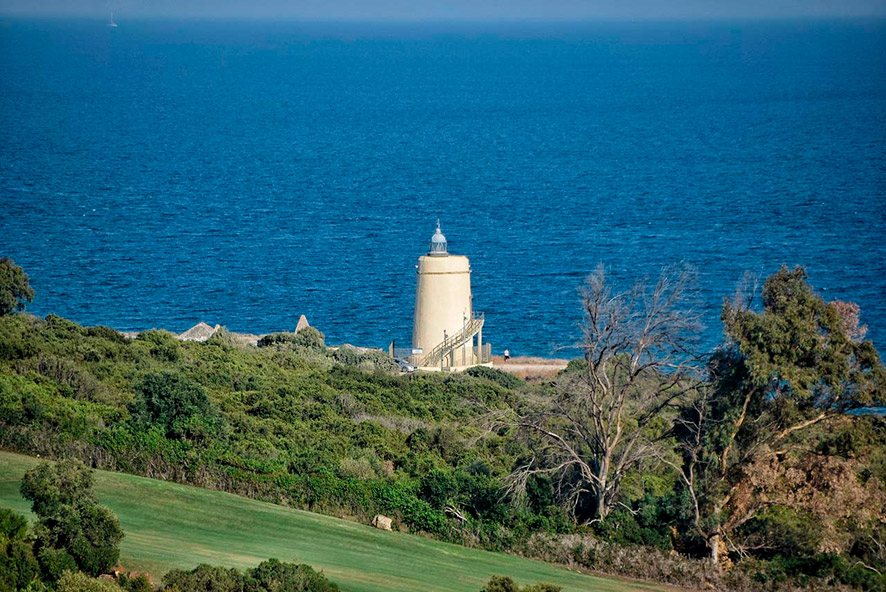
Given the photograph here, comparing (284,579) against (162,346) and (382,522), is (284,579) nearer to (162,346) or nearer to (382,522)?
(382,522)

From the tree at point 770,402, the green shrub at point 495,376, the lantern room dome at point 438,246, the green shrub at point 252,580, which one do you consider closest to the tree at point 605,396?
the tree at point 770,402

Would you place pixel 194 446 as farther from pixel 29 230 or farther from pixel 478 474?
pixel 29 230

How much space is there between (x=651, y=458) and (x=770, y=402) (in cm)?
303

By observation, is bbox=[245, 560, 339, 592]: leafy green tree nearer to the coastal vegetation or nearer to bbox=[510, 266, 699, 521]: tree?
the coastal vegetation

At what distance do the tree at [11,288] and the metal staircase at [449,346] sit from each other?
45.2 ft

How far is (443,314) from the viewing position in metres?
46.8

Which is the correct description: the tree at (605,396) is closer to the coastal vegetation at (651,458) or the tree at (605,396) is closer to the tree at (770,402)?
the coastal vegetation at (651,458)

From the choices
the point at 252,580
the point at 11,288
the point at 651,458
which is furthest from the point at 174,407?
the point at 11,288

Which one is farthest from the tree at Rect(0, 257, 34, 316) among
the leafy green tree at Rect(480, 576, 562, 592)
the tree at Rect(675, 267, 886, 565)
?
the leafy green tree at Rect(480, 576, 562, 592)

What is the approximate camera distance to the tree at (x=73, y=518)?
1692 cm

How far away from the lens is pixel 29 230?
90.4 metres

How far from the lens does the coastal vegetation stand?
2133cm

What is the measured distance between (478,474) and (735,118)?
6210 inches

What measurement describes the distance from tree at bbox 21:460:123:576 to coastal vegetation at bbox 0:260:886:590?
5413 mm
